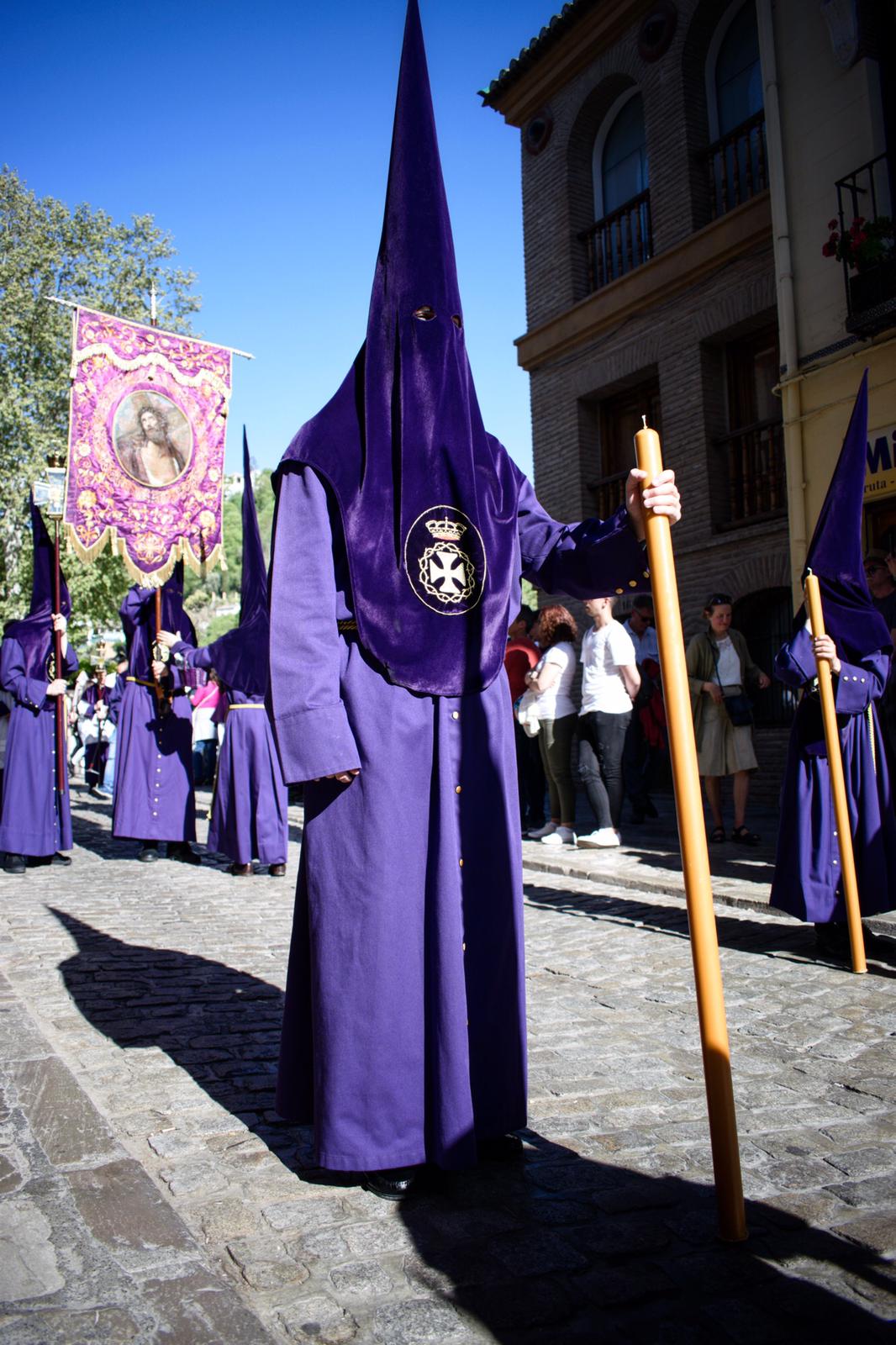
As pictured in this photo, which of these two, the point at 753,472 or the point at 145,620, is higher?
the point at 753,472

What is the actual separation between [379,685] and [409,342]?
932mm

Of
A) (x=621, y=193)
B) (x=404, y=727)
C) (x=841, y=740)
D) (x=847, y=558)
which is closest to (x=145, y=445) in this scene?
(x=847, y=558)

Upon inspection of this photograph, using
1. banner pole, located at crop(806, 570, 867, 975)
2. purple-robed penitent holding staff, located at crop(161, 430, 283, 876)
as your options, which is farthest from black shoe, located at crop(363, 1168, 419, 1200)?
purple-robed penitent holding staff, located at crop(161, 430, 283, 876)

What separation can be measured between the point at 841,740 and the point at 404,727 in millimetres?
3197

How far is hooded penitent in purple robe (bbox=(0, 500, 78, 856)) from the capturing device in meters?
8.82

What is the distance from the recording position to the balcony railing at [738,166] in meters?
13.1

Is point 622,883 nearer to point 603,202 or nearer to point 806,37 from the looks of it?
point 806,37

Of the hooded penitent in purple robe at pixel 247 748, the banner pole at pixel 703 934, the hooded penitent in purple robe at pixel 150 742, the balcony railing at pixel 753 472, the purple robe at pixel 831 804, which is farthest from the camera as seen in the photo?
the balcony railing at pixel 753 472

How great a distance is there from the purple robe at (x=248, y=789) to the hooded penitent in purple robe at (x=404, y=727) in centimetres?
553

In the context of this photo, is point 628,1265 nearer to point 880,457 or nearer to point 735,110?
point 880,457

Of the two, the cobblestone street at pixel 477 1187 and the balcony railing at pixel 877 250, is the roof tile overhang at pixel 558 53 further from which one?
the cobblestone street at pixel 477 1187

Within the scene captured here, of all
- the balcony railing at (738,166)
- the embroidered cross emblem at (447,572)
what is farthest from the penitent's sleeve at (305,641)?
the balcony railing at (738,166)

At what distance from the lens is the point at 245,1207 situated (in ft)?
8.24

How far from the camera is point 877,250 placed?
1027cm
